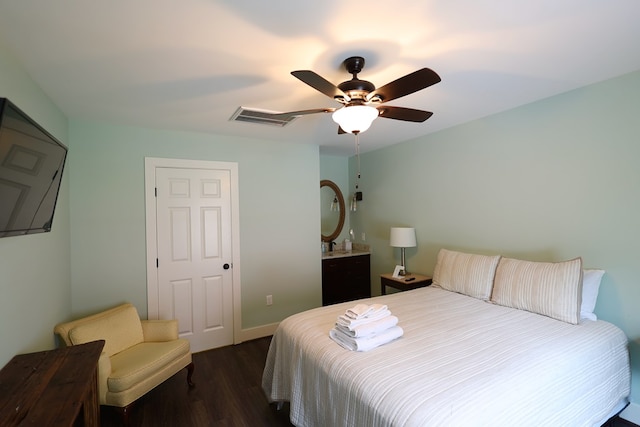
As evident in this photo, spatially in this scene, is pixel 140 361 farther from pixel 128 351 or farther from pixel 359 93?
pixel 359 93

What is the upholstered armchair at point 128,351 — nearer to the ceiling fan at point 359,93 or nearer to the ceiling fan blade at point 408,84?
the ceiling fan at point 359,93

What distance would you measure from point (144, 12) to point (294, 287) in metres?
3.10

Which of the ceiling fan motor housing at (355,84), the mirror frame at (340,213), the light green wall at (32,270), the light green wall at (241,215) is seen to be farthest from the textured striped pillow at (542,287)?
the light green wall at (32,270)

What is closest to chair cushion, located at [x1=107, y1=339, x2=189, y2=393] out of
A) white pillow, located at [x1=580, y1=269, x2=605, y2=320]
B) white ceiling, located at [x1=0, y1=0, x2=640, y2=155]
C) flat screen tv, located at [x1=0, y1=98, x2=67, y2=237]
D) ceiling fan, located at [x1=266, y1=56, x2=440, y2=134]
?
flat screen tv, located at [x1=0, y1=98, x2=67, y2=237]

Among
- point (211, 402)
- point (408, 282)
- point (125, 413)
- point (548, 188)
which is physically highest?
point (548, 188)

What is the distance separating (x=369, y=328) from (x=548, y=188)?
202 centimetres

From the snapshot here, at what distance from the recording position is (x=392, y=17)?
4.52 feet

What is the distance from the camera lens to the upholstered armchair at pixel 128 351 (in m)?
1.99

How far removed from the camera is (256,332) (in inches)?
138

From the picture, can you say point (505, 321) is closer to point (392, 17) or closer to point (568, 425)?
point (568, 425)

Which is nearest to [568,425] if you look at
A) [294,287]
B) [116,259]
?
[294,287]

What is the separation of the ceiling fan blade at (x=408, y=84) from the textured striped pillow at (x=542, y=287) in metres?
1.73

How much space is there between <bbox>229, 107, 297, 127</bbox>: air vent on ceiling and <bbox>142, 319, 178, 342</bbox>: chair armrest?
197 centimetres

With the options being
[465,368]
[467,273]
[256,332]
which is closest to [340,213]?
[256,332]
